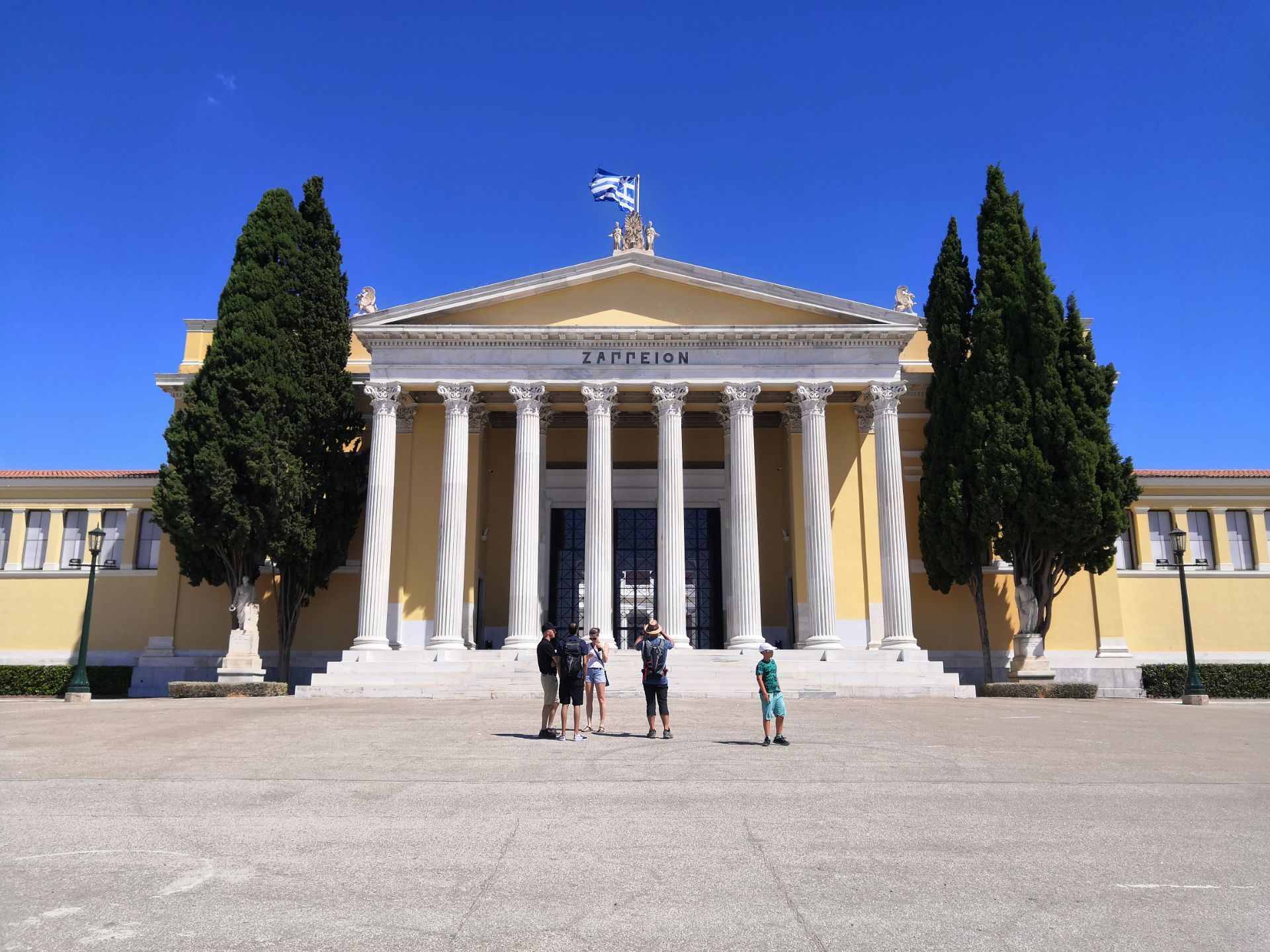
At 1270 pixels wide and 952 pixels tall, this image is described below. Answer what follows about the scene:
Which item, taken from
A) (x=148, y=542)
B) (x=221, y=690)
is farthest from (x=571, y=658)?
(x=148, y=542)

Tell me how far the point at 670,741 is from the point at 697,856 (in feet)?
22.0

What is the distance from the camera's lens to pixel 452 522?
2644 centimetres

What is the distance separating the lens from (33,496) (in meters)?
31.3

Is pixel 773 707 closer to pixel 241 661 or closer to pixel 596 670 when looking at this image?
pixel 596 670

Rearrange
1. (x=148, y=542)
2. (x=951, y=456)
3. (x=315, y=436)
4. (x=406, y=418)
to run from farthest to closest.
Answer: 1. (x=148, y=542)
2. (x=406, y=418)
3. (x=315, y=436)
4. (x=951, y=456)

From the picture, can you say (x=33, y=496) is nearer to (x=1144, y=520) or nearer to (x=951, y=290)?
(x=951, y=290)

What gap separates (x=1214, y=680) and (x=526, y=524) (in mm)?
21900

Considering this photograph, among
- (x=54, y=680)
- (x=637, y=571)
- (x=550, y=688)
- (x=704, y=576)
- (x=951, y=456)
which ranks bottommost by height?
(x=54, y=680)

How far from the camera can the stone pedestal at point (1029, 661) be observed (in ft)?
82.6

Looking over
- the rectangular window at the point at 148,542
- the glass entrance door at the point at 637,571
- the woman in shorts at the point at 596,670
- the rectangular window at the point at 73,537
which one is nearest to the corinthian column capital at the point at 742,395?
the glass entrance door at the point at 637,571

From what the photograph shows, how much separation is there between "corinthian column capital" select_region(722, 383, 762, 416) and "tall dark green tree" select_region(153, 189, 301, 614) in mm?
13070

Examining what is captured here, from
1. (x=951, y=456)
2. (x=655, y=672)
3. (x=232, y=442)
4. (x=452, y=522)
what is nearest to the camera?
(x=655, y=672)

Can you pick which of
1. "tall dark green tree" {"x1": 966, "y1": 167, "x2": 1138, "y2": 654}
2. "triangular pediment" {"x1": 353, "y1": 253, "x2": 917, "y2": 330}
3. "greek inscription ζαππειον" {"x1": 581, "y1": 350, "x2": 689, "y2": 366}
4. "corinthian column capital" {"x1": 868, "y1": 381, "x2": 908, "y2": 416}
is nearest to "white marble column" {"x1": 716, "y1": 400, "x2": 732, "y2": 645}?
"greek inscription ζαππειον" {"x1": 581, "y1": 350, "x2": 689, "y2": 366}

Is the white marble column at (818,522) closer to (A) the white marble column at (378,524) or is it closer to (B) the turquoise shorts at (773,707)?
(A) the white marble column at (378,524)
